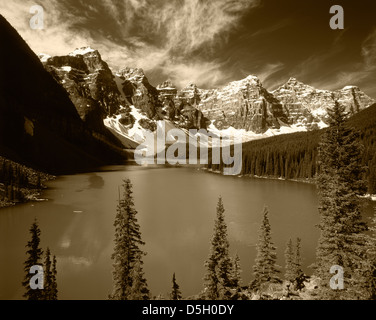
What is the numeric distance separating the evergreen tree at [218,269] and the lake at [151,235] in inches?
183

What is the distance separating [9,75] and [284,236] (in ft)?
608

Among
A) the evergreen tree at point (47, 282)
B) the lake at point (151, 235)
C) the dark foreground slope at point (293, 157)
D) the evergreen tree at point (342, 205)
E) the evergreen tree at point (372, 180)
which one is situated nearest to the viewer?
the evergreen tree at point (342, 205)

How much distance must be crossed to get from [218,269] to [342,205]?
10.6 meters

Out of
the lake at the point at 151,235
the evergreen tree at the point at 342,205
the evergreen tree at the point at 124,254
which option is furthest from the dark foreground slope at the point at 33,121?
the evergreen tree at the point at 342,205

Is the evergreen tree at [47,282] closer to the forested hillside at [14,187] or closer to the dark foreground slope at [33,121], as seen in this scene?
the forested hillside at [14,187]

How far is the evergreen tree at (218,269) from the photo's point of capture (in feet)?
61.1

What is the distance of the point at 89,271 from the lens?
26.0 meters

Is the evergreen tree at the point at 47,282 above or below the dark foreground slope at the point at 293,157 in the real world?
below

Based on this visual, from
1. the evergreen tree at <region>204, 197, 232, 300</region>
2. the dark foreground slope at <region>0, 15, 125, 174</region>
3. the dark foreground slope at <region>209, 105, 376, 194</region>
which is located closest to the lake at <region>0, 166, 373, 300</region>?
the evergreen tree at <region>204, 197, 232, 300</region>

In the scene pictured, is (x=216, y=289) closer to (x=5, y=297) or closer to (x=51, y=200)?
(x=5, y=297)

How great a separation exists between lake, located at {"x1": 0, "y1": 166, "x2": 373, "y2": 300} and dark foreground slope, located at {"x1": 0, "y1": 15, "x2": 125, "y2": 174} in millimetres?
58880

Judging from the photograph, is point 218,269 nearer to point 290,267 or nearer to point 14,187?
point 290,267

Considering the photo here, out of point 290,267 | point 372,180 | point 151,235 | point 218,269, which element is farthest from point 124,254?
point 372,180

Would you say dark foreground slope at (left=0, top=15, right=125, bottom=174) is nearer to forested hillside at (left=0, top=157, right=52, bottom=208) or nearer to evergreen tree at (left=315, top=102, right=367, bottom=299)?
Result: forested hillside at (left=0, top=157, right=52, bottom=208)
